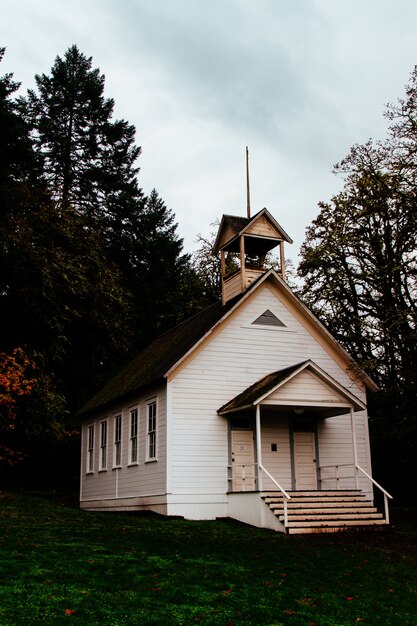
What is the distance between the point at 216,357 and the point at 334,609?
12656 mm

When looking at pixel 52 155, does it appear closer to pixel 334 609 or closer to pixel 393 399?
pixel 393 399

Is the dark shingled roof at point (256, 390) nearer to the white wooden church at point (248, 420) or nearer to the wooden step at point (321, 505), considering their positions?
the white wooden church at point (248, 420)

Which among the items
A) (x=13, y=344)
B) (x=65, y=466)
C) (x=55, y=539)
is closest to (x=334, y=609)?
(x=55, y=539)

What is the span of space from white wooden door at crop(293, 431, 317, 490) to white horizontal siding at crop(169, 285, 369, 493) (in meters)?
0.40

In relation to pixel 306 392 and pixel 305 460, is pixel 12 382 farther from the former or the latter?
pixel 306 392

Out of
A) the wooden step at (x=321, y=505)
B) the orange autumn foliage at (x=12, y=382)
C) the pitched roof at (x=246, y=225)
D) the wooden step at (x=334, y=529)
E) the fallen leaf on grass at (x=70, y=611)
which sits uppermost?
the pitched roof at (x=246, y=225)

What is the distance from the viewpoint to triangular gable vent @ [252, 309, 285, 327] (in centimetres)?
2342

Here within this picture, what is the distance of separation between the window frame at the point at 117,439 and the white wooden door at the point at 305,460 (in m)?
6.25

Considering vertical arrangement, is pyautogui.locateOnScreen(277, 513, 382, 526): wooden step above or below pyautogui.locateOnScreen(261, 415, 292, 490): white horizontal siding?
below

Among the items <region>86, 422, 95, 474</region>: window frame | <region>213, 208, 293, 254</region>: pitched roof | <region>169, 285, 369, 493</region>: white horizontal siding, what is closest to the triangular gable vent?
<region>169, 285, 369, 493</region>: white horizontal siding

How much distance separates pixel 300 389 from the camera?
67.9ft

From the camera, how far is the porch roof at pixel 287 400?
2030cm

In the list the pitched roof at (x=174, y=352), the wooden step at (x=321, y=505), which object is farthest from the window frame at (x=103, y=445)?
the wooden step at (x=321, y=505)

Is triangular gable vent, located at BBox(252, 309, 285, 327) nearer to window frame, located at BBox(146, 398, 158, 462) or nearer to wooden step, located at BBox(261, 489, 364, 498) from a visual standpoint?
window frame, located at BBox(146, 398, 158, 462)
